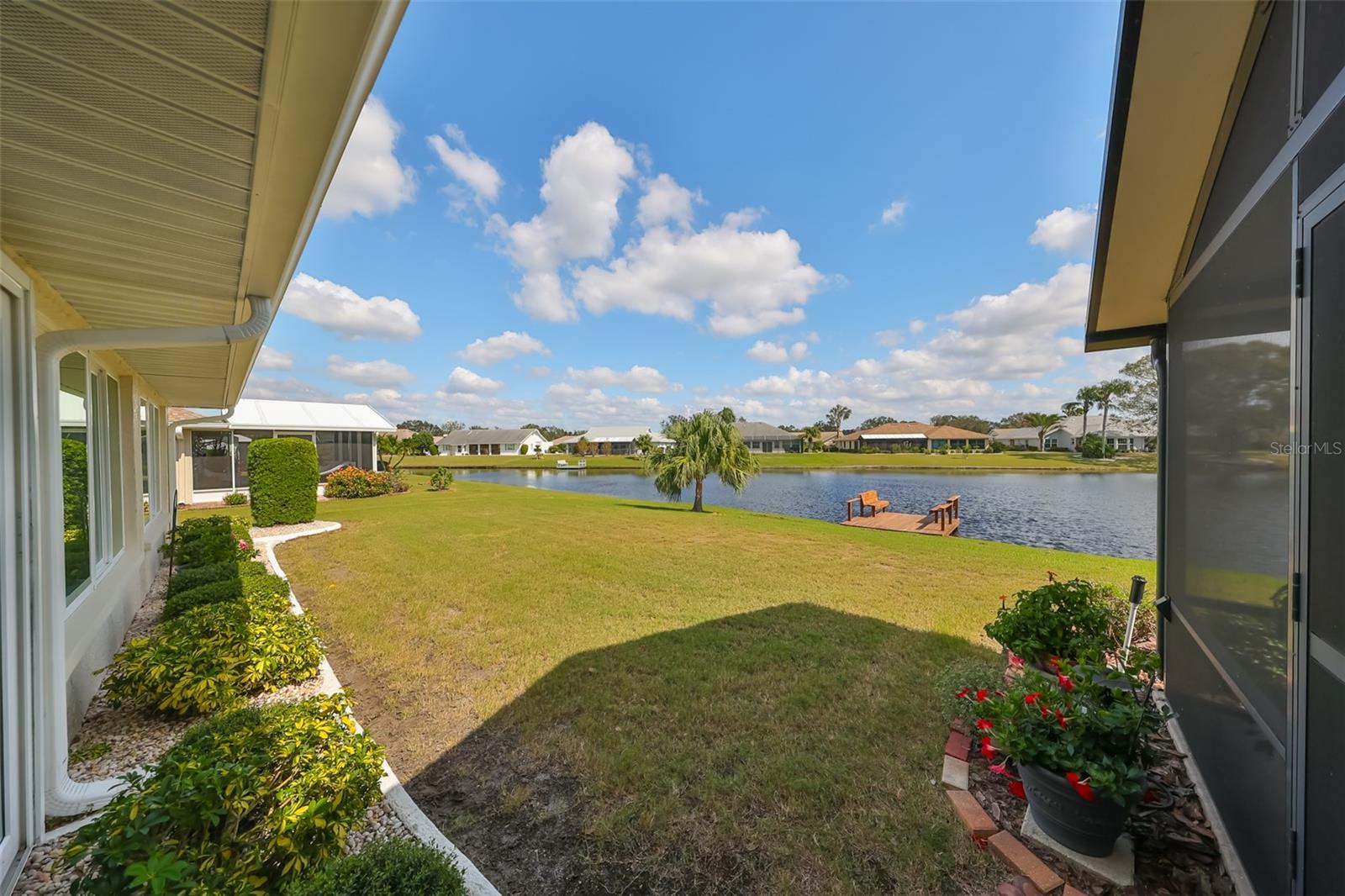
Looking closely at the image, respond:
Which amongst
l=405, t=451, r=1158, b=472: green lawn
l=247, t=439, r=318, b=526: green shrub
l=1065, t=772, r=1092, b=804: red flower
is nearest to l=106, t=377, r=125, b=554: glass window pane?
l=247, t=439, r=318, b=526: green shrub

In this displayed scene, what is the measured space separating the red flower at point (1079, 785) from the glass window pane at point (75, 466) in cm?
550

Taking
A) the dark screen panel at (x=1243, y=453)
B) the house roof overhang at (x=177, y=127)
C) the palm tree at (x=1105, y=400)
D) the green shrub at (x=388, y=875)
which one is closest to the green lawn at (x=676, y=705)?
the green shrub at (x=388, y=875)

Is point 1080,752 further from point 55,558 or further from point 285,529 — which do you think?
point 285,529

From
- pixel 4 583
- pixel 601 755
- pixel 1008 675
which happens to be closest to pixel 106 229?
pixel 4 583

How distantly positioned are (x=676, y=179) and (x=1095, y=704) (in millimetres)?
13849

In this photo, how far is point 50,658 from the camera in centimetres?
212

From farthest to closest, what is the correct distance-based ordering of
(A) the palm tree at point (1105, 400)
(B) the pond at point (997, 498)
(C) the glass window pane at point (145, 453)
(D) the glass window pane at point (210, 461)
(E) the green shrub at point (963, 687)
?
(A) the palm tree at point (1105, 400)
(D) the glass window pane at point (210, 461)
(B) the pond at point (997, 498)
(C) the glass window pane at point (145, 453)
(E) the green shrub at point (963, 687)

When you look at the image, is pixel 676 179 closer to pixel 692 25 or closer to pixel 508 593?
pixel 692 25

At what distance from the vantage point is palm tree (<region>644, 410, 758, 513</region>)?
1530cm

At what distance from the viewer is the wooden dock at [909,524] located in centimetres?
1262

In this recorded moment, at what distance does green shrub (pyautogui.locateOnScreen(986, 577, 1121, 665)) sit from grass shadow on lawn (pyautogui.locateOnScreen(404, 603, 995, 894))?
2.22 ft

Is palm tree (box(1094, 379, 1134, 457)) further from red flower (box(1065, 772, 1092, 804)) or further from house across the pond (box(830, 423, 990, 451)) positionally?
red flower (box(1065, 772, 1092, 804))

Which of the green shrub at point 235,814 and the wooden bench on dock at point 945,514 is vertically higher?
the green shrub at point 235,814

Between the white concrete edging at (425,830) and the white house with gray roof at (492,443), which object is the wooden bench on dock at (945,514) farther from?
the white house with gray roof at (492,443)
